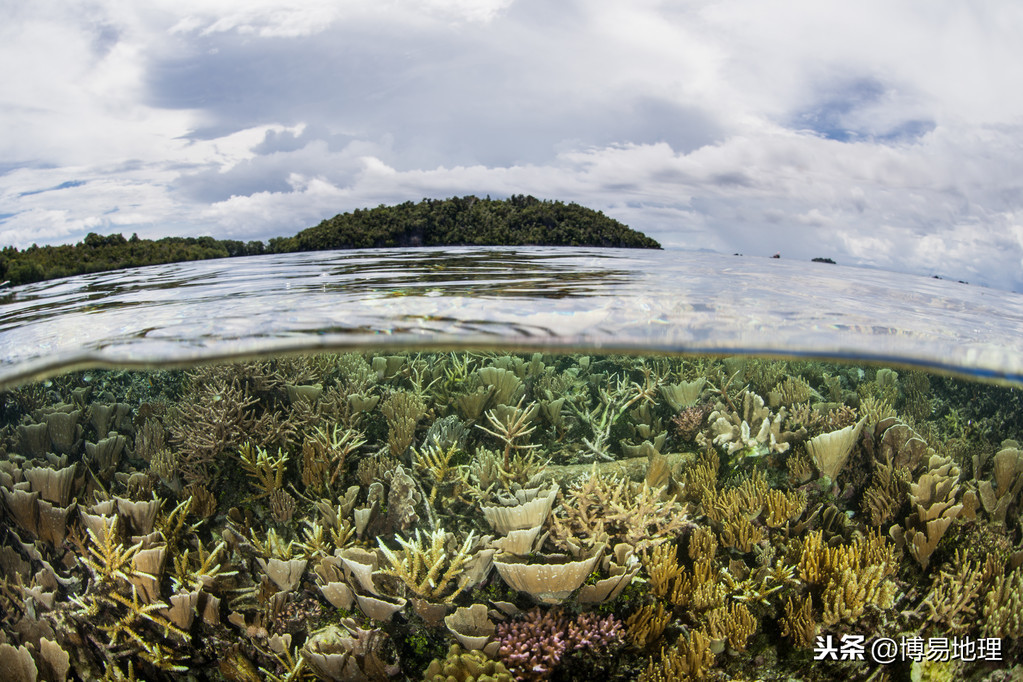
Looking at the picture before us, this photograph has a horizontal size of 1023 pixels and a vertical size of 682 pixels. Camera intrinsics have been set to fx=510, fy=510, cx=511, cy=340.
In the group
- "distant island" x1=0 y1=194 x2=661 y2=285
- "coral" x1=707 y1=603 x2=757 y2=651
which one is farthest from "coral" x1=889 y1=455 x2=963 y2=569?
"distant island" x1=0 y1=194 x2=661 y2=285

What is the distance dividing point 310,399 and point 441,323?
177cm

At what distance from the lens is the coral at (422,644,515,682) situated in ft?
13.8

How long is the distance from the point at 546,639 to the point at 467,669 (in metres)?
0.70

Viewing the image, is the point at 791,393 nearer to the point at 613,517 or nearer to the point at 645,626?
the point at 613,517

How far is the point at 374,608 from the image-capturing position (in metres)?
4.41

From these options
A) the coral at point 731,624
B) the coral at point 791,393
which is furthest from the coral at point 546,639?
the coral at point 791,393

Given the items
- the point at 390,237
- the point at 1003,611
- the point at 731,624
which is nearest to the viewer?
the point at 731,624

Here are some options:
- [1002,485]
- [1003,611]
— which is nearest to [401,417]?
[1003,611]

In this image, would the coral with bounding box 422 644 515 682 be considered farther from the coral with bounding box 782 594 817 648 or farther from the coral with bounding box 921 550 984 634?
the coral with bounding box 921 550 984 634

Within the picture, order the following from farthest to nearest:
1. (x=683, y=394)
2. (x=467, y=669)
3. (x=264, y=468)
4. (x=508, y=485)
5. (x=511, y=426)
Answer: (x=683, y=394) < (x=511, y=426) < (x=264, y=468) < (x=508, y=485) < (x=467, y=669)

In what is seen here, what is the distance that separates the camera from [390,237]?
1356 centimetres

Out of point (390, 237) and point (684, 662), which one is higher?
point (390, 237)

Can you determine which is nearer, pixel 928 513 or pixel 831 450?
pixel 928 513

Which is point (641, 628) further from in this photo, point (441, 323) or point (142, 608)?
point (142, 608)
